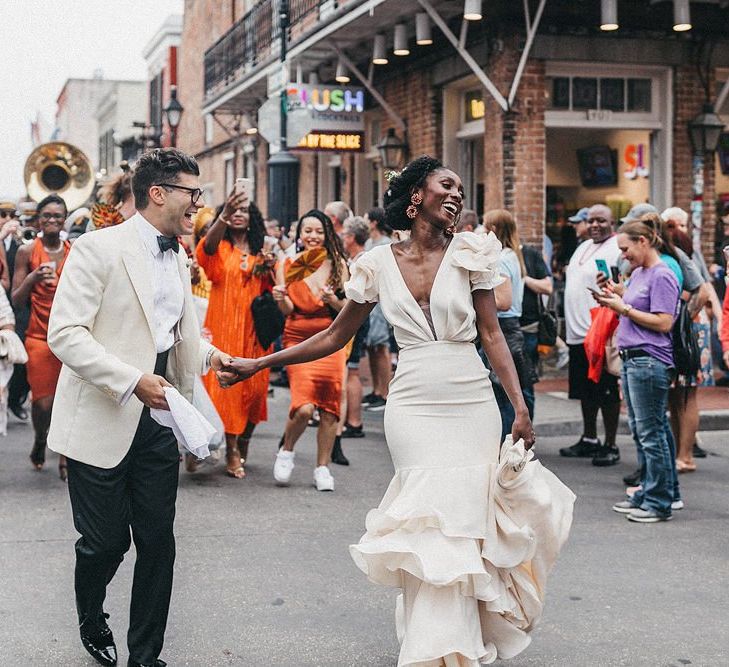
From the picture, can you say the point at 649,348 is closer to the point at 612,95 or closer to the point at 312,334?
the point at 312,334

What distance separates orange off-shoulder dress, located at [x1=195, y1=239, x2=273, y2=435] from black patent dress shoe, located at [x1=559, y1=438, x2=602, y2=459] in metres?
2.71

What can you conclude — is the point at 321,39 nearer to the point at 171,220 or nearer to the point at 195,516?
the point at 195,516

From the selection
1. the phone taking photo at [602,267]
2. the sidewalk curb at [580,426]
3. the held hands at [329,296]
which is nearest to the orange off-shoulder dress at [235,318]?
the held hands at [329,296]

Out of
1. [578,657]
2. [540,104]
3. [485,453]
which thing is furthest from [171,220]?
[540,104]

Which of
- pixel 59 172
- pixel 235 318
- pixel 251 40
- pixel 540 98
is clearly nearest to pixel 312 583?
pixel 235 318

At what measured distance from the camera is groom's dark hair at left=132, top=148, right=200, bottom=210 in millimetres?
4457

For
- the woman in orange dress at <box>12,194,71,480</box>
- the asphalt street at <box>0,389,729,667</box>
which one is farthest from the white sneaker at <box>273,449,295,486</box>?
the woman in orange dress at <box>12,194,71,480</box>

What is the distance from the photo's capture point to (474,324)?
4.47 metres

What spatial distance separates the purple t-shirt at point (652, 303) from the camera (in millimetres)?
7211

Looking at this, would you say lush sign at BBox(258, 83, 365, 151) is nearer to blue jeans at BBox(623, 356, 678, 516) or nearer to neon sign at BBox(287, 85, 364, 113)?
neon sign at BBox(287, 85, 364, 113)

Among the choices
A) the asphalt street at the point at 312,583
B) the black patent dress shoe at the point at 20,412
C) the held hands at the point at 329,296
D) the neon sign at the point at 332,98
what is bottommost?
the asphalt street at the point at 312,583

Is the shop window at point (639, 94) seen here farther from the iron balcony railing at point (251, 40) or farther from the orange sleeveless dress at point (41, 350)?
the orange sleeveless dress at point (41, 350)

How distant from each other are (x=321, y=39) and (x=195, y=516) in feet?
35.5

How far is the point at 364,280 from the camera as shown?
14.8 feet
